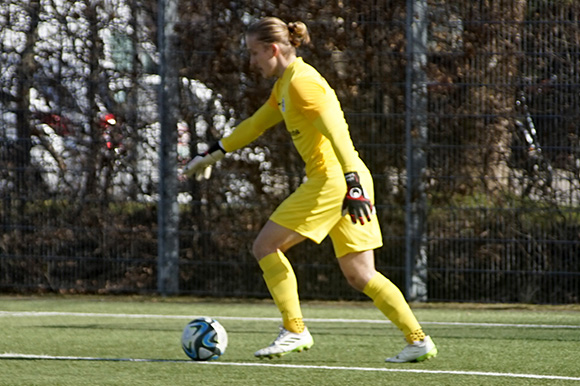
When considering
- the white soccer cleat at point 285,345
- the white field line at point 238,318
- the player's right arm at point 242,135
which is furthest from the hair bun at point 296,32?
the white field line at point 238,318

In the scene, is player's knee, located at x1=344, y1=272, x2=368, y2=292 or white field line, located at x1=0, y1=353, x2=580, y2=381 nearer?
white field line, located at x1=0, y1=353, x2=580, y2=381

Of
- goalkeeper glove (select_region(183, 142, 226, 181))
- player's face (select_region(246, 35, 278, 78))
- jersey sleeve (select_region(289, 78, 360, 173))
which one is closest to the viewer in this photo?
jersey sleeve (select_region(289, 78, 360, 173))

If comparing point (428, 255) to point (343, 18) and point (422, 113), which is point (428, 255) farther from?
point (343, 18)

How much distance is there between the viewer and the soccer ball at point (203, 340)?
6309 mm

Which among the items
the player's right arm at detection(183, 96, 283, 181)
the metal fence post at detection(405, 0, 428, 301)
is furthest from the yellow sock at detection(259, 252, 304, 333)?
the metal fence post at detection(405, 0, 428, 301)

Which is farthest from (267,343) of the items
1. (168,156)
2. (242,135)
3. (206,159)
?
Answer: (168,156)

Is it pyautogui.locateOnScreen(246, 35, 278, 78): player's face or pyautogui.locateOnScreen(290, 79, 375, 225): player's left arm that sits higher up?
pyautogui.locateOnScreen(246, 35, 278, 78): player's face

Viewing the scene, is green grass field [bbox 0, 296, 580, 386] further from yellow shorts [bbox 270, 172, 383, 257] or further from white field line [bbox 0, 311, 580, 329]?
yellow shorts [bbox 270, 172, 383, 257]

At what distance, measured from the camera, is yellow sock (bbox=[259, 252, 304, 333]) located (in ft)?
20.9

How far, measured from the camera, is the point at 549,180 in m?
10.3

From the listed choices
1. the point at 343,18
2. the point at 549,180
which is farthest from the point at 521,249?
the point at 343,18

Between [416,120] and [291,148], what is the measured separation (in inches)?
48.0

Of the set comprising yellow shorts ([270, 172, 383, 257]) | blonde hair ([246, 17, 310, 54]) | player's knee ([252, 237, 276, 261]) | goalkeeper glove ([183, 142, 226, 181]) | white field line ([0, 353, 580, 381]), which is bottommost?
white field line ([0, 353, 580, 381])

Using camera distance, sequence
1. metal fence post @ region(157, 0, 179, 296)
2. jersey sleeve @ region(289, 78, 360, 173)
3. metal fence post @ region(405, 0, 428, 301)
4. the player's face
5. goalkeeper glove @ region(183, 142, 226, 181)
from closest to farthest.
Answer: jersey sleeve @ region(289, 78, 360, 173) < the player's face < goalkeeper glove @ region(183, 142, 226, 181) < metal fence post @ region(405, 0, 428, 301) < metal fence post @ region(157, 0, 179, 296)
